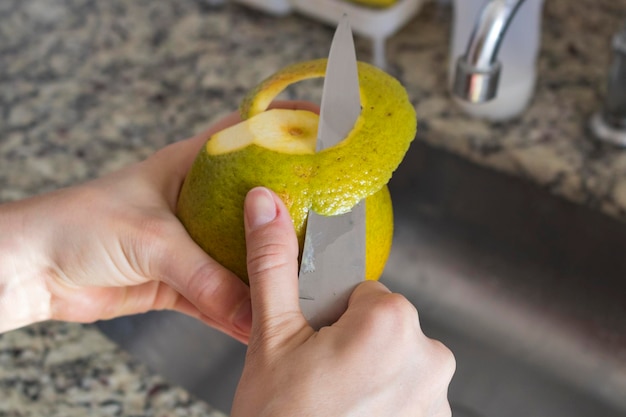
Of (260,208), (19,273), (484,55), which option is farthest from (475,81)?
(19,273)

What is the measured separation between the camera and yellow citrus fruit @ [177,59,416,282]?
1.82 feet

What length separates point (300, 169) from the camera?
1.82ft

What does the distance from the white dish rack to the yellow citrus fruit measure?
19.9 inches

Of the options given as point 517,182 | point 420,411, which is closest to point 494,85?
point 517,182

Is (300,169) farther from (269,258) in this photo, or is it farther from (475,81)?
(475,81)

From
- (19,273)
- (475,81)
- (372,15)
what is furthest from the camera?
(372,15)

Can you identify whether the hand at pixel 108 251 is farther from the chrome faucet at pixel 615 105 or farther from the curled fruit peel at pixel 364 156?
the chrome faucet at pixel 615 105

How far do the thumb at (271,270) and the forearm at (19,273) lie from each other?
10.7 inches

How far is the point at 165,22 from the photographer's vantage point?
1326mm

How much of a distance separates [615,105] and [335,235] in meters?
0.60

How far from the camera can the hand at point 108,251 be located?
60 centimetres

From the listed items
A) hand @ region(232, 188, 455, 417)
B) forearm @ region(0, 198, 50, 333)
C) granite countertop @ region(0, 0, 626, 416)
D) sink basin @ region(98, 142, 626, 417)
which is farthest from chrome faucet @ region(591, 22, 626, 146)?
forearm @ region(0, 198, 50, 333)

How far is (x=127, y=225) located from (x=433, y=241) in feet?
1.74

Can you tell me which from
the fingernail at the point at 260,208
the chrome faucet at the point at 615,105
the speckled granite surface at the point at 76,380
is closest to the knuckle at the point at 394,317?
the fingernail at the point at 260,208
